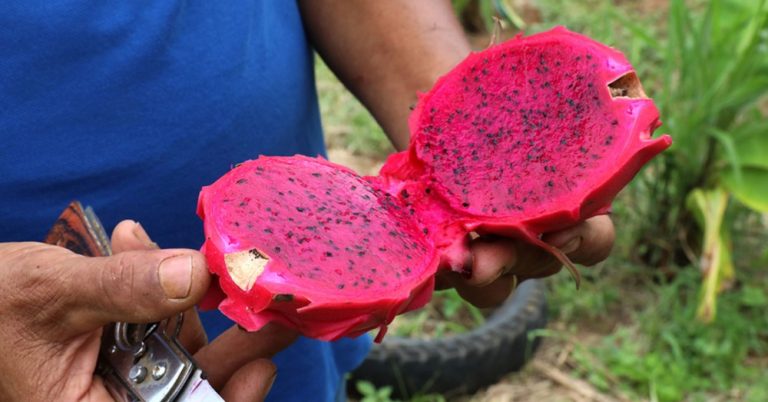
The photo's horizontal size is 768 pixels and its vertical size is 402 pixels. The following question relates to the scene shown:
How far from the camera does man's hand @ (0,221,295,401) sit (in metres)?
0.91

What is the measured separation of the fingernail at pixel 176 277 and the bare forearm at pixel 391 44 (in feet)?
2.14

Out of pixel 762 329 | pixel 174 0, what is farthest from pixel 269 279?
pixel 762 329

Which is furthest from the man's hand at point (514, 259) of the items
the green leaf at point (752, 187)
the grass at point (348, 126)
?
the grass at point (348, 126)

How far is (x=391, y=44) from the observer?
1.49 meters

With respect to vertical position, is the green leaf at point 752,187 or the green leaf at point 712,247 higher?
the green leaf at point 752,187

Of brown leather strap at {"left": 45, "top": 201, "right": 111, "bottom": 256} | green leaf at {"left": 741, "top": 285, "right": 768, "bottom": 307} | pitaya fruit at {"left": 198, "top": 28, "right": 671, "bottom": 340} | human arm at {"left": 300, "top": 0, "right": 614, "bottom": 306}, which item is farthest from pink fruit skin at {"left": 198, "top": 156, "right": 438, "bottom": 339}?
green leaf at {"left": 741, "top": 285, "right": 768, "bottom": 307}

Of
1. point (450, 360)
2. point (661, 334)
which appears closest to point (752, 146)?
point (661, 334)

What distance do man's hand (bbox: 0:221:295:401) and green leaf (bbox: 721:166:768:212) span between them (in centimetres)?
188

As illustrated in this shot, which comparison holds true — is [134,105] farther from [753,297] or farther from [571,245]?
[753,297]

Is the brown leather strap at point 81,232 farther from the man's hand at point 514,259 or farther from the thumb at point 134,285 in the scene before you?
the man's hand at point 514,259

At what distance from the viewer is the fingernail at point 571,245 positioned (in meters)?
1.23

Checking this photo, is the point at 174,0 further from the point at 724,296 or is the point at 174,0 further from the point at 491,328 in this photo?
the point at 724,296

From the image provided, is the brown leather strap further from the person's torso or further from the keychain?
the person's torso

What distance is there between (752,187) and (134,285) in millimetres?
2131
